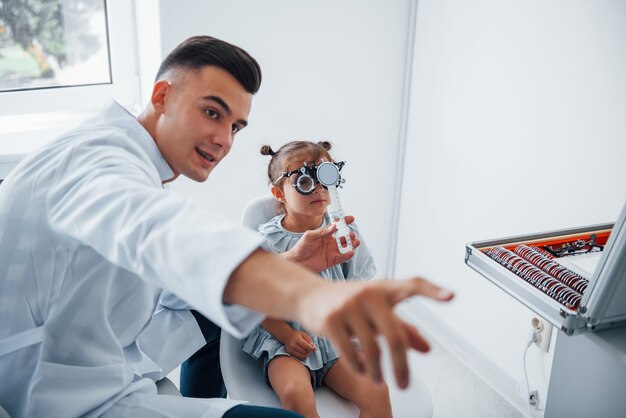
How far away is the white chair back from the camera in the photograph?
1400 mm

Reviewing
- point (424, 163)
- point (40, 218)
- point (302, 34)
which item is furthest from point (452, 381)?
point (40, 218)

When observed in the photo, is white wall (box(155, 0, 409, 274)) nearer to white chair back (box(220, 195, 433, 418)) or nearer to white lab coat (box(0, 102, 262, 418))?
white chair back (box(220, 195, 433, 418))

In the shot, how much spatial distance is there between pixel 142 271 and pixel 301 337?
88cm

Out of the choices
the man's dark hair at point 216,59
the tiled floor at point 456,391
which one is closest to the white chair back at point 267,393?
the man's dark hair at point 216,59

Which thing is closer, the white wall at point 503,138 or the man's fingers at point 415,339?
the man's fingers at point 415,339

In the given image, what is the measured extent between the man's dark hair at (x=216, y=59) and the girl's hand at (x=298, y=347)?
0.61 m

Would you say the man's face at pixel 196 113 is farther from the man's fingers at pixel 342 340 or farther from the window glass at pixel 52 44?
the window glass at pixel 52 44

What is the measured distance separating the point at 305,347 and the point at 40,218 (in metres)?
0.73

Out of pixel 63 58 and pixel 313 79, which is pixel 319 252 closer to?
pixel 313 79

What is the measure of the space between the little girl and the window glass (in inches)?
40.5

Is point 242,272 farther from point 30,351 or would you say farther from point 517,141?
point 517,141

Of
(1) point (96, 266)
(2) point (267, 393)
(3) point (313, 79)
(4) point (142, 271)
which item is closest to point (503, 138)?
(3) point (313, 79)

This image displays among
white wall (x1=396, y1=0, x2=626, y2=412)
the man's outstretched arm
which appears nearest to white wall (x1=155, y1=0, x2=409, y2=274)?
white wall (x1=396, y1=0, x2=626, y2=412)

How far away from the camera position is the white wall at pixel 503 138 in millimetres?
1722
